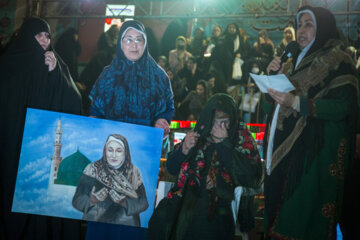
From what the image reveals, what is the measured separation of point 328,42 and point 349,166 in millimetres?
897

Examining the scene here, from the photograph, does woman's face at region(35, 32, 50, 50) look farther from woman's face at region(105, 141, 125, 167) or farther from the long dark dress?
woman's face at region(105, 141, 125, 167)

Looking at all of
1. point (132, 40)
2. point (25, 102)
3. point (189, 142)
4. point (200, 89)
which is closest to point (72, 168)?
point (25, 102)

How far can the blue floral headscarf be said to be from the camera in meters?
3.53

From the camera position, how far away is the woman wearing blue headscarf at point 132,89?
353 cm

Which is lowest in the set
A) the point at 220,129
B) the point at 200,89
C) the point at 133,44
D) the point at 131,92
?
the point at 220,129

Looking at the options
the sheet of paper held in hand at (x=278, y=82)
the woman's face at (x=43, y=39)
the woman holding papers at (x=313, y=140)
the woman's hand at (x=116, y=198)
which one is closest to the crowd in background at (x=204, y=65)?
the woman's face at (x=43, y=39)

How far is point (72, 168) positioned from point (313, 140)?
1832mm

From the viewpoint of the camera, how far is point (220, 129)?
10.6ft

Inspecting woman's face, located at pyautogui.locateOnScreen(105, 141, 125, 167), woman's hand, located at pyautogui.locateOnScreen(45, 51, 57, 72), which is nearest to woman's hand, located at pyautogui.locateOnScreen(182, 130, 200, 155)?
woman's face, located at pyautogui.locateOnScreen(105, 141, 125, 167)

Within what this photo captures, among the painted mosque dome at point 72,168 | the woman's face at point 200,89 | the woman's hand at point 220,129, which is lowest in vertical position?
the painted mosque dome at point 72,168

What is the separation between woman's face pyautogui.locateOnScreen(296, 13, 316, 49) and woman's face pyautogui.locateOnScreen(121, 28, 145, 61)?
1319mm

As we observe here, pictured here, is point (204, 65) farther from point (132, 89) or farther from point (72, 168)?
point (72, 168)

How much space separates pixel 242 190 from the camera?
3.07 m

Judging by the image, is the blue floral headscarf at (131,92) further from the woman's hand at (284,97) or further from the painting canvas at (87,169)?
the woman's hand at (284,97)
